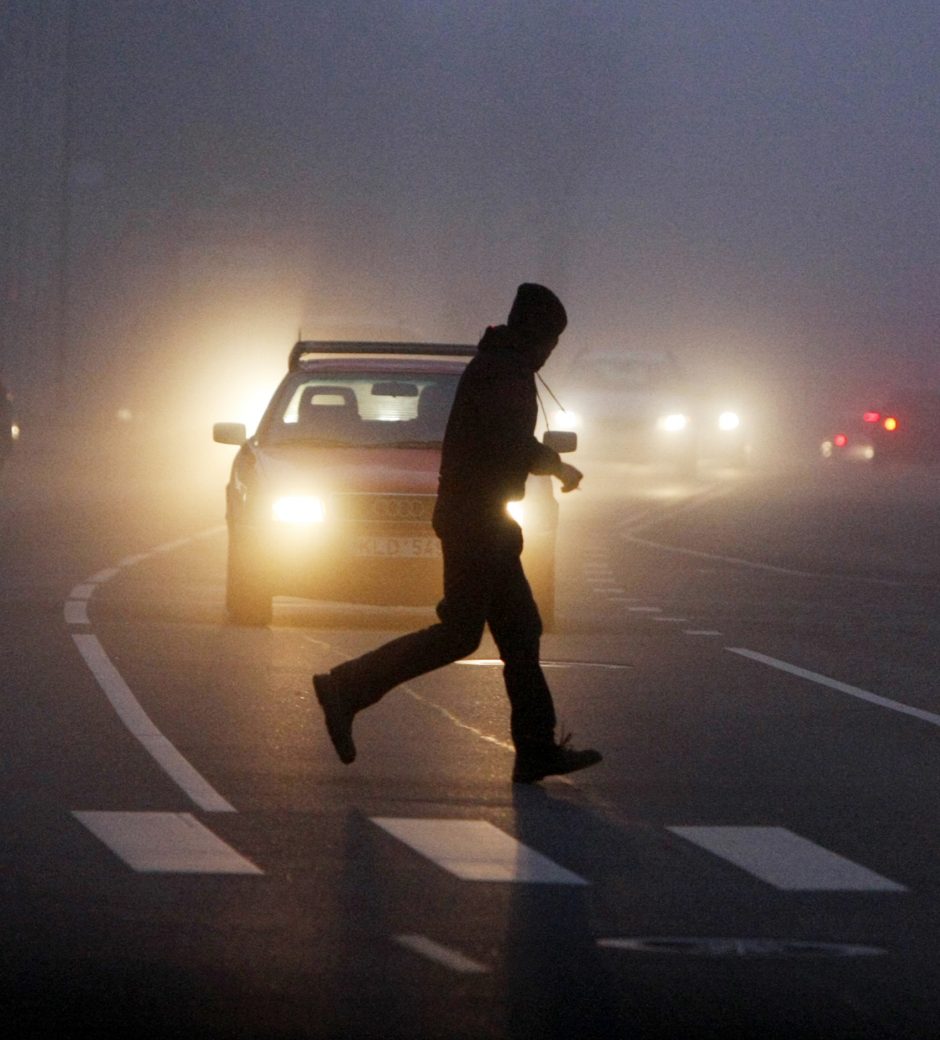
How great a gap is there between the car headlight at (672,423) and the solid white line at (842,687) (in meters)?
30.3

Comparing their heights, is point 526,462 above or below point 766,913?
above

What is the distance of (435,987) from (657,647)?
939 cm

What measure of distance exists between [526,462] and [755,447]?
80614mm

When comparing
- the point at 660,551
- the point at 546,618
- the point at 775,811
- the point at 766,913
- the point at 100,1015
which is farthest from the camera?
the point at 660,551

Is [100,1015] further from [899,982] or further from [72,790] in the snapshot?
[72,790]

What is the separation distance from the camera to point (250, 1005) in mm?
6082

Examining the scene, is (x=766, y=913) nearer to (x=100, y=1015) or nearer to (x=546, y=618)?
(x=100, y=1015)

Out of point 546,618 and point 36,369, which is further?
point 36,369

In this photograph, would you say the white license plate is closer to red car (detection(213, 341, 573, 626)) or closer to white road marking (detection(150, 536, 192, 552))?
red car (detection(213, 341, 573, 626))

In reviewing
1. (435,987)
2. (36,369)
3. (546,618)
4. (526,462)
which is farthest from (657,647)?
(36,369)

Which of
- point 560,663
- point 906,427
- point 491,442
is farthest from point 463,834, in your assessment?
point 906,427

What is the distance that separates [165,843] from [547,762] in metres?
1.89

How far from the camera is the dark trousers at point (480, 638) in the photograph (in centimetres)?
970

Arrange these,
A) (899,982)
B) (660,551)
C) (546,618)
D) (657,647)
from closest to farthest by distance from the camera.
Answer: (899,982) < (657,647) < (546,618) < (660,551)
